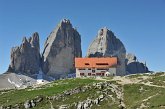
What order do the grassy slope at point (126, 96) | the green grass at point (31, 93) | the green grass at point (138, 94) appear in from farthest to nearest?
the green grass at point (31, 93) < the grassy slope at point (126, 96) < the green grass at point (138, 94)

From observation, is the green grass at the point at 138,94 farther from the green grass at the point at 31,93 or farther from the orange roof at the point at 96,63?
the orange roof at the point at 96,63

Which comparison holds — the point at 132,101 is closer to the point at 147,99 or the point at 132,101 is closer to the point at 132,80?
the point at 147,99

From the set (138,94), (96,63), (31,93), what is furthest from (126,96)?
(96,63)

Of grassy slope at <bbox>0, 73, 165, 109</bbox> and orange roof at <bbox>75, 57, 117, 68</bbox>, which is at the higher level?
orange roof at <bbox>75, 57, 117, 68</bbox>

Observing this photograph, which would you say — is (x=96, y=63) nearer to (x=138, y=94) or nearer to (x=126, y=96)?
(x=126, y=96)

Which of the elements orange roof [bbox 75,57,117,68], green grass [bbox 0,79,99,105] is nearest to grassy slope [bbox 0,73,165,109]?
green grass [bbox 0,79,99,105]

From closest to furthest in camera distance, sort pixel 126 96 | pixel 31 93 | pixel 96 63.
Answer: pixel 126 96
pixel 31 93
pixel 96 63

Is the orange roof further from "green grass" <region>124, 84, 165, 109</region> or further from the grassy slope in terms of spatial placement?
"green grass" <region>124, 84, 165, 109</region>

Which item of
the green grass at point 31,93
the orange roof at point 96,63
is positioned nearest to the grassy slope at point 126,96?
the green grass at point 31,93

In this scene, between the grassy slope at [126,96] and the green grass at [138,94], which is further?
the grassy slope at [126,96]

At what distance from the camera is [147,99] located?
327 feet

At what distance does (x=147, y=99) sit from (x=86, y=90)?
21415 mm

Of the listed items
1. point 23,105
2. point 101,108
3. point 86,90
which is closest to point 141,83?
point 86,90

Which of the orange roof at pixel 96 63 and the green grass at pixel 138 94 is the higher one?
the orange roof at pixel 96 63
